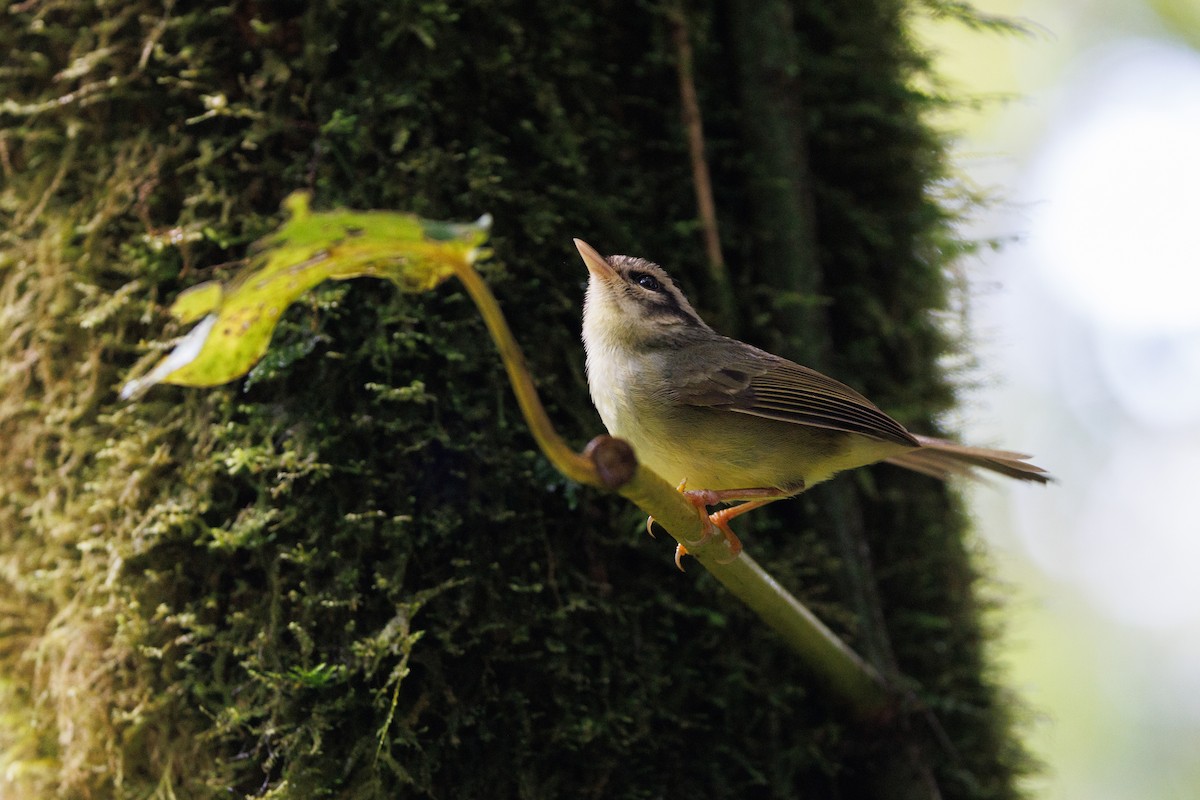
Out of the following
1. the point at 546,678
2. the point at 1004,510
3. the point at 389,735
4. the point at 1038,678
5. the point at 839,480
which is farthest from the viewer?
the point at 1004,510

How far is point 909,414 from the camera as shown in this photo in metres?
3.16

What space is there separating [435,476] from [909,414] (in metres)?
1.68

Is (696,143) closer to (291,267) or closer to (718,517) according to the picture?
(718,517)

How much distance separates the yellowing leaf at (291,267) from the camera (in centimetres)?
103

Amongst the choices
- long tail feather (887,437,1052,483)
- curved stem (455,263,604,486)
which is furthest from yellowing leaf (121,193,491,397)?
long tail feather (887,437,1052,483)

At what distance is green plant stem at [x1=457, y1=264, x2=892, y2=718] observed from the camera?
1079 millimetres

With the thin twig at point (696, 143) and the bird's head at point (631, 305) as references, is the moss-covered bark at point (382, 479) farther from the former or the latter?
the bird's head at point (631, 305)

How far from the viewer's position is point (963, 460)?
264 centimetres

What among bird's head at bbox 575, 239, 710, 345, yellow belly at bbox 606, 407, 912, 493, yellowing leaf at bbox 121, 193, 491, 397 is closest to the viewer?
yellowing leaf at bbox 121, 193, 491, 397

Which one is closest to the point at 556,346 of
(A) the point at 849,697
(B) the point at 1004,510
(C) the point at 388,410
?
(C) the point at 388,410

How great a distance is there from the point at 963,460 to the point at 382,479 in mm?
1575

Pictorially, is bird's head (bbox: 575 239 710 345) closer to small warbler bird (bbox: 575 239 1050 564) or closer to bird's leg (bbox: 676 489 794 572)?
small warbler bird (bbox: 575 239 1050 564)

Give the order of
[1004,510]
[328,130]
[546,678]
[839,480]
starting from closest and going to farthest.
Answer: [546,678], [328,130], [839,480], [1004,510]

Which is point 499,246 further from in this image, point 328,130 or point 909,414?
point 909,414
